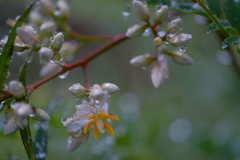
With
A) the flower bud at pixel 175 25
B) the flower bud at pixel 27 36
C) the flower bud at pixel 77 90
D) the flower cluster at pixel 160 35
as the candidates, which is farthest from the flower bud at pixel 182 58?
the flower bud at pixel 27 36

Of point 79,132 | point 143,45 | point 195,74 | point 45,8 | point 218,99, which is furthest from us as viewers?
point 143,45

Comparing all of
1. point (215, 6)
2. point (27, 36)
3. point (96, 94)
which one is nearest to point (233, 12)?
point (215, 6)

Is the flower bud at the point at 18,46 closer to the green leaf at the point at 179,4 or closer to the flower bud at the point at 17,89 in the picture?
the flower bud at the point at 17,89

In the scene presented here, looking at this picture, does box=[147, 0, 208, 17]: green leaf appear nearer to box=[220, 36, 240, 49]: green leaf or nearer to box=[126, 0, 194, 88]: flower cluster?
box=[126, 0, 194, 88]: flower cluster

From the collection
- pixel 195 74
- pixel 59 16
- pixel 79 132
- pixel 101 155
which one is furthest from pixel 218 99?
pixel 79 132

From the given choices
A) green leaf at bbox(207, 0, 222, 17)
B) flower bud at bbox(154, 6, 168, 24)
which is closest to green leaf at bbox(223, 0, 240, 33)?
green leaf at bbox(207, 0, 222, 17)

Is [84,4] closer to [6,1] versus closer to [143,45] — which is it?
[143,45]
